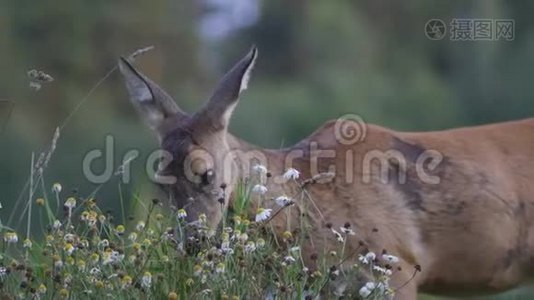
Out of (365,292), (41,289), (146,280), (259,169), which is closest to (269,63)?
(259,169)

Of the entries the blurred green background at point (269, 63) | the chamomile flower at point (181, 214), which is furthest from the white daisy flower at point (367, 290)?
the blurred green background at point (269, 63)

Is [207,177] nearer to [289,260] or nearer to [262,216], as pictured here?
[262,216]

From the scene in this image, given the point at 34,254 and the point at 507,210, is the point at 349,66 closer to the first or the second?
the point at 507,210

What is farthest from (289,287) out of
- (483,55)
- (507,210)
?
(483,55)

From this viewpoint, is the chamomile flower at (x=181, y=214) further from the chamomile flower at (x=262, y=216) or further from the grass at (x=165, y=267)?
the chamomile flower at (x=262, y=216)

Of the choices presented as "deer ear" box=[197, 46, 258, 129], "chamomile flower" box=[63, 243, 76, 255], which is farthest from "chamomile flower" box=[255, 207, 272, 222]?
"deer ear" box=[197, 46, 258, 129]

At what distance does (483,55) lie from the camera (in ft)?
62.9

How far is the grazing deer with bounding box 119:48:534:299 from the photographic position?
8.60 meters

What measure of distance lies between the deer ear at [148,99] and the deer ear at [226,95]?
17 cm

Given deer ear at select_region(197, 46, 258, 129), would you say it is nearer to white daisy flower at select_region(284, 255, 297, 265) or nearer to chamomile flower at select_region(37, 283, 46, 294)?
white daisy flower at select_region(284, 255, 297, 265)

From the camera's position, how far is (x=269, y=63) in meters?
25.1

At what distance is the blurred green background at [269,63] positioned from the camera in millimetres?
17375

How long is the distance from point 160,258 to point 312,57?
17020 mm

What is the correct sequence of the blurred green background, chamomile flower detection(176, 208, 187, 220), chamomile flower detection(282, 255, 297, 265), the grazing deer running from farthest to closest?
the blurred green background < the grazing deer < chamomile flower detection(176, 208, 187, 220) < chamomile flower detection(282, 255, 297, 265)
